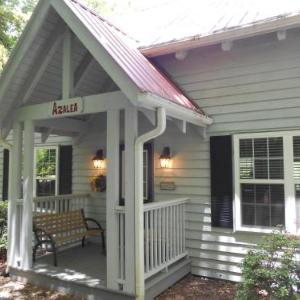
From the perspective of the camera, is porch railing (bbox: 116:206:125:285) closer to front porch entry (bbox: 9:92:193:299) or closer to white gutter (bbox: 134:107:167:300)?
front porch entry (bbox: 9:92:193:299)

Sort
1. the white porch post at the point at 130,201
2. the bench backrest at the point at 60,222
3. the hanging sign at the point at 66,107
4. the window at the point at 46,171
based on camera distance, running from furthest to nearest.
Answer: the window at the point at 46,171 → the bench backrest at the point at 60,222 → the hanging sign at the point at 66,107 → the white porch post at the point at 130,201

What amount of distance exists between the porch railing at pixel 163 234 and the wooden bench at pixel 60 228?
173 centimetres

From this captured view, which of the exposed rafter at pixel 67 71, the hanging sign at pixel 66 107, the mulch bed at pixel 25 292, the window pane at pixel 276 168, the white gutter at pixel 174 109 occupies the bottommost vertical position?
the mulch bed at pixel 25 292

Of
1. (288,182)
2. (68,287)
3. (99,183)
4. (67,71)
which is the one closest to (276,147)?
(288,182)

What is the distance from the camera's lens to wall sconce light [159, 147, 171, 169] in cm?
646

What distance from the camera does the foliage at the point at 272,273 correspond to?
13.2ft

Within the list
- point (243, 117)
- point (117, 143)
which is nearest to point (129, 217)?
point (117, 143)

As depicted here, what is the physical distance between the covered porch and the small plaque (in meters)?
0.02

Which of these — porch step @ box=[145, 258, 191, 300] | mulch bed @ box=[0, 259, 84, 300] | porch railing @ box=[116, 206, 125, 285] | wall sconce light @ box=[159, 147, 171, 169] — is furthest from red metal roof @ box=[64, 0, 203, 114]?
mulch bed @ box=[0, 259, 84, 300]

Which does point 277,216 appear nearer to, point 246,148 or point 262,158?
point 262,158

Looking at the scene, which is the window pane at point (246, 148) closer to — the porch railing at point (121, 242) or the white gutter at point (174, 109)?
the white gutter at point (174, 109)

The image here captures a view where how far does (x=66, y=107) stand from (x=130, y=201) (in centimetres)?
187

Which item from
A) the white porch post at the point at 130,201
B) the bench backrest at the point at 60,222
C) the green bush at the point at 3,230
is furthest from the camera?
the green bush at the point at 3,230

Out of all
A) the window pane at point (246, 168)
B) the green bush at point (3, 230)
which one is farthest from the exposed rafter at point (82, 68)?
the green bush at point (3, 230)
